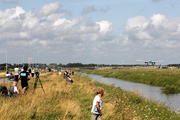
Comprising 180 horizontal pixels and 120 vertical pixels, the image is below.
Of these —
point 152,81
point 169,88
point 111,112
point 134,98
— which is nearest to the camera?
point 111,112

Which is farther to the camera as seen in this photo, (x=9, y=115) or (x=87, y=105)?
(x=87, y=105)

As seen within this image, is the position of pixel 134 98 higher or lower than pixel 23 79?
lower

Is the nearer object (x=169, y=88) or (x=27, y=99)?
(x=27, y=99)

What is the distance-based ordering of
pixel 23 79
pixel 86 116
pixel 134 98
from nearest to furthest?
pixel 86 116, pixel 23 79, pixel 134 98

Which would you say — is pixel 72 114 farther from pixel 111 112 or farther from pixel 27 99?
pixel 27 99

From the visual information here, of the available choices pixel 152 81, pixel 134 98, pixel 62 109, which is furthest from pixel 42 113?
pixel 152 81

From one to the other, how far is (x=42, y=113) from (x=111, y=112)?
336cm

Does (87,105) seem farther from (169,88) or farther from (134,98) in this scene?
(169,88)

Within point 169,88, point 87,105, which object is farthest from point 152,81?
point 87,105

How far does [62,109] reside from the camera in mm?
10203

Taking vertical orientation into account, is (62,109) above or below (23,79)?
below

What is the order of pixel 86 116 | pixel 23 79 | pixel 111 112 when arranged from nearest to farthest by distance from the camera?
pixel 86 116, pixel 111 112, pixel 23 79

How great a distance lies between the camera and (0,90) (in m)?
12.2

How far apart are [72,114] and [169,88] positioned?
25.5 metres
